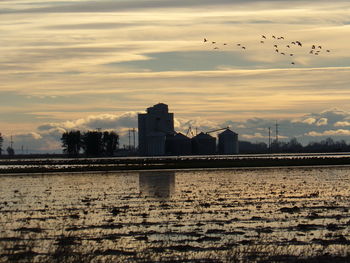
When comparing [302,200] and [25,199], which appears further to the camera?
[25,199]

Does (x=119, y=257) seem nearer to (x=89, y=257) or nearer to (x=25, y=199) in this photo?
(x=89, y=257)

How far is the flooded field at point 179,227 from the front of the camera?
24.5 metres

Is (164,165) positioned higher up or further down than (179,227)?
higher up

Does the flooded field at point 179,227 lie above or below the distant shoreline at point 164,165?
below

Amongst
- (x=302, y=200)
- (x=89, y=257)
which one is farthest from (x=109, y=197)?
(x=89, y=257)

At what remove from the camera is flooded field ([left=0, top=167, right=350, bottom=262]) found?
24.5 metres

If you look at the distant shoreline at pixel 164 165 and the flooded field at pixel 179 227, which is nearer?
the flooded field at pixel 179 227

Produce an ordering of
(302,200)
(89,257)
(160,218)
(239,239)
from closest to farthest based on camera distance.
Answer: (89,257), (239,239), (160,218), (302,200)

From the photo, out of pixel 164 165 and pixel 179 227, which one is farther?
pixel 164 165

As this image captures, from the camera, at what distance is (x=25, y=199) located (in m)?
50.2

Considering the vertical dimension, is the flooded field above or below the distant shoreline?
below

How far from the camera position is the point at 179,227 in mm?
31578

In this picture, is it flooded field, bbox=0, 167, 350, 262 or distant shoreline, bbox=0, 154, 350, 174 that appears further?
distant shoreline, bbox=0, 154, 350, 174

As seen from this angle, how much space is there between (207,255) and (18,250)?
647cm
